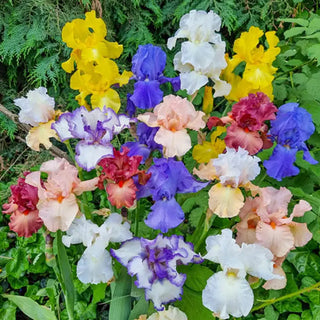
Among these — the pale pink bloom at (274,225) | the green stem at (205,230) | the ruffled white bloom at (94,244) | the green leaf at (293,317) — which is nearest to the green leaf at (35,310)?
the ruffled white bloom at (94,244)

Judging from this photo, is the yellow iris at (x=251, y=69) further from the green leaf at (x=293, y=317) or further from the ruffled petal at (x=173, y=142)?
the green leaf at (x=293, y=317)

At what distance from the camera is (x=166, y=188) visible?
41.1 inches

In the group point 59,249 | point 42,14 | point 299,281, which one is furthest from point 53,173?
point 42,14

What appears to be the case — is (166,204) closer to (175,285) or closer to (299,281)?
(175,285)

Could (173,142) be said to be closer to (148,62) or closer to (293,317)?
(148,62)

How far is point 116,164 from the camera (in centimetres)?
102

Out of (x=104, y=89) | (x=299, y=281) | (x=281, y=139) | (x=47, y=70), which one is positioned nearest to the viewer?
(x=281, y=139)

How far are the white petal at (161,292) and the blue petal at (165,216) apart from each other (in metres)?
0.12

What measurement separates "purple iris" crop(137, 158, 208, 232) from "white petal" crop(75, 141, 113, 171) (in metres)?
0.12

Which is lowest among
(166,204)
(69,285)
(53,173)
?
(69,285)

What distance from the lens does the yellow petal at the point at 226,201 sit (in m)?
1.04

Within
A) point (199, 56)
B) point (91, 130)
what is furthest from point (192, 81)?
point (91, 130)

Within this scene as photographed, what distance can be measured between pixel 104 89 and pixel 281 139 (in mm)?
500

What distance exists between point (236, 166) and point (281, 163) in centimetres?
17
